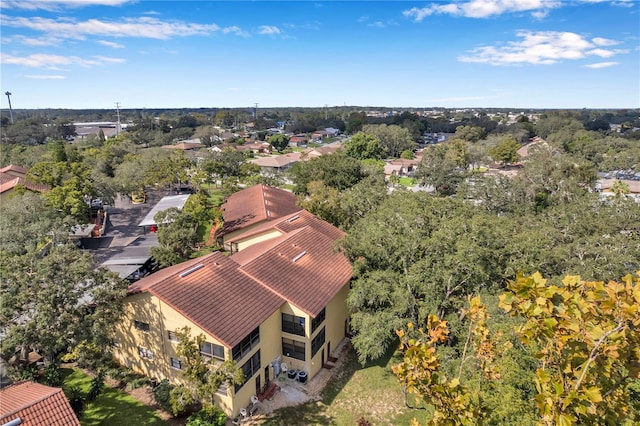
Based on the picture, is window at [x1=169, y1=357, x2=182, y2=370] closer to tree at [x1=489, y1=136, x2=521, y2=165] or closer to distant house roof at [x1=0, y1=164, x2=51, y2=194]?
distant house roof at [x1=0, y1=164, x2=51, y2=194]

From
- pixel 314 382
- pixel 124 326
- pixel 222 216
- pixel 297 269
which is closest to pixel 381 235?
pixel 297 269

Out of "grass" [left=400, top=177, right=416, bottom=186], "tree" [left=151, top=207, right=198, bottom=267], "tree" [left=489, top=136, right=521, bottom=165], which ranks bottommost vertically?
"grass" [left=400, top=177, right=416, bottom=186]

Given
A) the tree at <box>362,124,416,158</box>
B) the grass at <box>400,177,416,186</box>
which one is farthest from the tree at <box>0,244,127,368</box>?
the tree at <box>362,124,416,158</box>

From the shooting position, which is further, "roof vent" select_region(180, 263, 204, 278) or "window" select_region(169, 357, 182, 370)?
"roof vent" select_region(180, 263, 204, 278)

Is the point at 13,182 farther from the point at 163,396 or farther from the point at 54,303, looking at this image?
the point at 163,396

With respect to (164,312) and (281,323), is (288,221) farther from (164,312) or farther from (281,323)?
(164,312)

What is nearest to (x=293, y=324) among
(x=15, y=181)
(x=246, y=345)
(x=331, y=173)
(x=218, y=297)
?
(x=246, y=345)

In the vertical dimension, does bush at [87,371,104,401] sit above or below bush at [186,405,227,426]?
above
